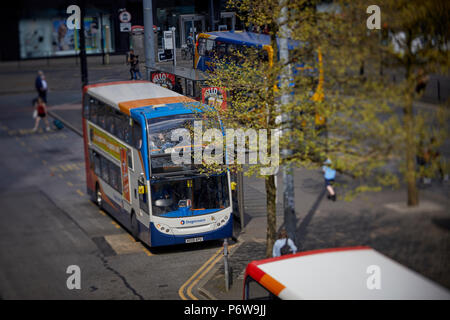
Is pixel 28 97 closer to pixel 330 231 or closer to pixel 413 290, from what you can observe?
pixel 330 231

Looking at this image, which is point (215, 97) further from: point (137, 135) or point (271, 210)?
point (137, 135)

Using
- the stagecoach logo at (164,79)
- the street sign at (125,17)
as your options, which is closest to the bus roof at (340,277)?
the stagecoach logo at (164,79)

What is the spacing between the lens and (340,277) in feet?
31.2

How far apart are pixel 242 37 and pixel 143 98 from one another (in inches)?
172

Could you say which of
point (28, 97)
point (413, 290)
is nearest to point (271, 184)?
point (413, 290)

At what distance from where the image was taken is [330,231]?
56.5 ft

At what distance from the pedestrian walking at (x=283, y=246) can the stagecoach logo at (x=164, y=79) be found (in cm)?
498

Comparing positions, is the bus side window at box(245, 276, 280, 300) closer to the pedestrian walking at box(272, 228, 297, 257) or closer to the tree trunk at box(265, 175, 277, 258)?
the pedestrian walking at box(272, 228, 297, 257)

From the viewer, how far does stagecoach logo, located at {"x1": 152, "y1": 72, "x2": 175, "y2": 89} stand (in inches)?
657

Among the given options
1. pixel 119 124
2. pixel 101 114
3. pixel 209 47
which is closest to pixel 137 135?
pixel 119 124

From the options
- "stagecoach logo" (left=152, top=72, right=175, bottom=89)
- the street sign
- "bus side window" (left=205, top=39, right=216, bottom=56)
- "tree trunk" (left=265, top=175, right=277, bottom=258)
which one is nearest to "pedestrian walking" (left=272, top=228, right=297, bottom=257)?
"tree trunk" (left=265, top=175, right=277, bottom=258)

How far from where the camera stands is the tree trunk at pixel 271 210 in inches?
556

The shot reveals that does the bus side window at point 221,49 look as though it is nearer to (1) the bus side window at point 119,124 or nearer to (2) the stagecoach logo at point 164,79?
(2) the stagecoach logo at point 164,79

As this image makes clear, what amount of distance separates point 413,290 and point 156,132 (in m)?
9.28
